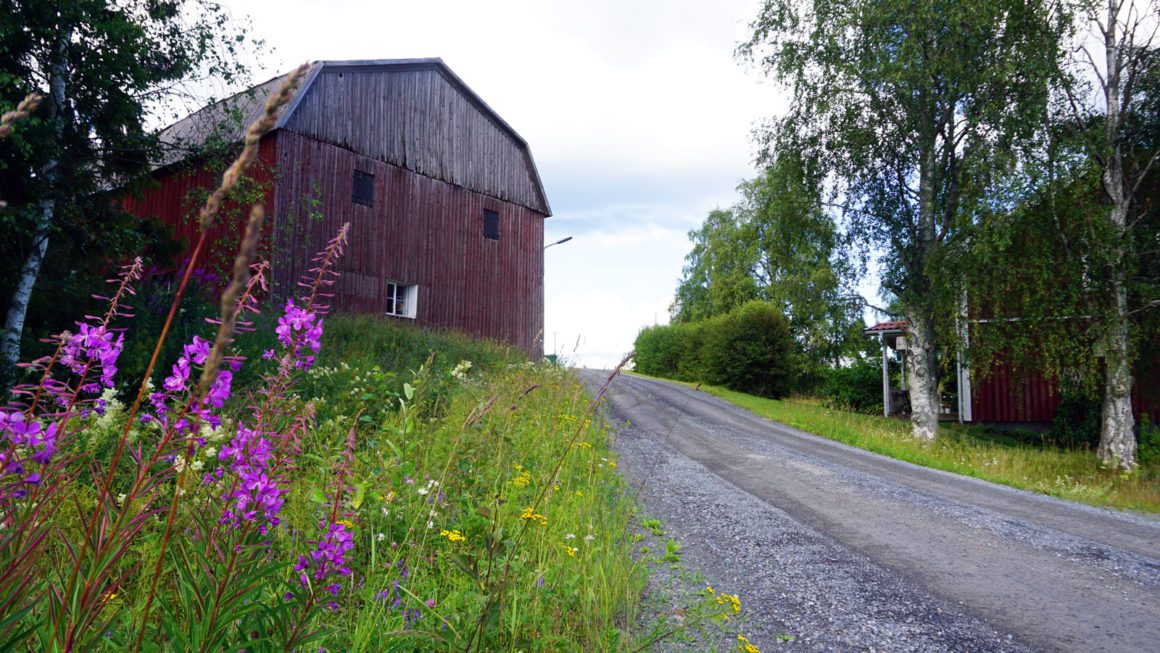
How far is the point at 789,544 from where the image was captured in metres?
5.18

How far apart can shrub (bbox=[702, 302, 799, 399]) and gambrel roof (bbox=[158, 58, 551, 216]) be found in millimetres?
8448

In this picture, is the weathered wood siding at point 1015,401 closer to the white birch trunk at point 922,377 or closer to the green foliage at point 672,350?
the white birch trunk at point 922,377

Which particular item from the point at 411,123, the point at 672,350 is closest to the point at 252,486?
the point at 411,123

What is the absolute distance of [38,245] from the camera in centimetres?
777

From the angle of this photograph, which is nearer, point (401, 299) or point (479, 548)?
point (479, 548)

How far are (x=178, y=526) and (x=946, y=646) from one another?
12.7 ft

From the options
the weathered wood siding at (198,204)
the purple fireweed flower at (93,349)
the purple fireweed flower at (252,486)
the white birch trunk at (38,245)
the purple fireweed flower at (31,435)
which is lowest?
the purple fireweed flower at (252,486)

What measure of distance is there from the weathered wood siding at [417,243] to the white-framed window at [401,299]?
179 mm

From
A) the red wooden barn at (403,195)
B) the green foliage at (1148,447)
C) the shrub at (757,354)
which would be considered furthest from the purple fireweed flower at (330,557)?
the shrub at (757,354)

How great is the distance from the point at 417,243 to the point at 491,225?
2767 mm

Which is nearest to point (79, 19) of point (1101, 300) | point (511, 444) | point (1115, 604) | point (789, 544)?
point (511, 444)

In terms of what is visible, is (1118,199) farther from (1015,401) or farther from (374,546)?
(374,546)

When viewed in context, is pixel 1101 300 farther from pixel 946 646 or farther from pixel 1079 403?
pixel 946 646

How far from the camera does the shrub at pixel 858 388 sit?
76.9 feet
